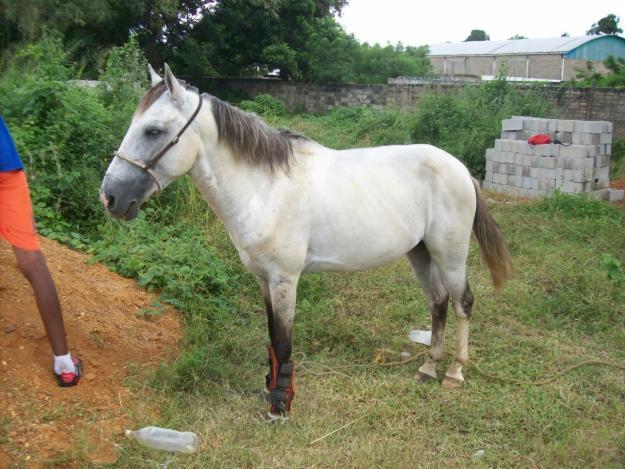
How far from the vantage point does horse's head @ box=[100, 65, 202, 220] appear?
9.29 feet

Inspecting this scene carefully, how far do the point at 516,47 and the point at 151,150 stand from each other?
35.7 m

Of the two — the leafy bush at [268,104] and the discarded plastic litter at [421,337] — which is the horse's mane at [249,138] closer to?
the discarded plastic litter at [421,337]

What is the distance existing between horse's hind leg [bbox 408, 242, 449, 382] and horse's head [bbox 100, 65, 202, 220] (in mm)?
1870

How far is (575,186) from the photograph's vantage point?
28.9 ft

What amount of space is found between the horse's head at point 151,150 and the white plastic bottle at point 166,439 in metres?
1.14

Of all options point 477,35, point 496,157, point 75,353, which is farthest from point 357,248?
point 477,35

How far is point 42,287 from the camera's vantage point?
2.94 meters

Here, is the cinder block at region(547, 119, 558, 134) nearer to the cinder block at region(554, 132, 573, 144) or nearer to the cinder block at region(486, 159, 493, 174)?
the cinder block at region(554, 132, 573, 144)

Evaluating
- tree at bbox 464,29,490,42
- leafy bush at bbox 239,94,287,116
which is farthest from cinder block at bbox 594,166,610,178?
tree at bbox 464,29,490,42

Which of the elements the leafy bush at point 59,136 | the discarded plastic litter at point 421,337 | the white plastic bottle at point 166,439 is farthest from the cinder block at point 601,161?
the white plastic bottle at point 166,439

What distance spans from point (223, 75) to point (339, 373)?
2019cm

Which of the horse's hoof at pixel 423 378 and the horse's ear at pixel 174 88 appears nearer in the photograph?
the horse's ear at pixel 174 88

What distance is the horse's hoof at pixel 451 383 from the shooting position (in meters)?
3.86

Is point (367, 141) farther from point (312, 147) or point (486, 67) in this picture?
point (486, 67)
